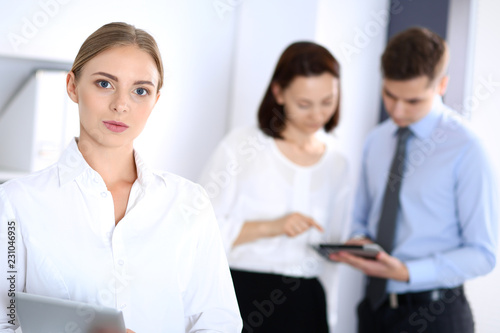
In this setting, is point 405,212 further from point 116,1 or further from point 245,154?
point 116,1

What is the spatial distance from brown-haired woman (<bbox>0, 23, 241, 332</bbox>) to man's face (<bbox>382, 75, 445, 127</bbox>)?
1233 millimetres

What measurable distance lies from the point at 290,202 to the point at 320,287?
0.35m

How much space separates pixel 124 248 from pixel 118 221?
0.21 ft

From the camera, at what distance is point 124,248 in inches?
41.4

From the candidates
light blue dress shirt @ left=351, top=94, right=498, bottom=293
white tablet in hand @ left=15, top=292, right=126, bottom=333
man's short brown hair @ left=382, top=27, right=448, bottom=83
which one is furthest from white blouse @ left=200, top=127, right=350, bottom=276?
white tablet in hand @ left=15, top=292, right=126, bottom=333

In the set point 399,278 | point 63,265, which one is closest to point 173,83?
point 399,278

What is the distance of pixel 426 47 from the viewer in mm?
2129

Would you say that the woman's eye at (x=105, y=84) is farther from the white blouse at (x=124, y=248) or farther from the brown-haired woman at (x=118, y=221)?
the white blouse at (x=124, y=248)

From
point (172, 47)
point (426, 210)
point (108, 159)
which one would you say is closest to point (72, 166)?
point (108, 159)

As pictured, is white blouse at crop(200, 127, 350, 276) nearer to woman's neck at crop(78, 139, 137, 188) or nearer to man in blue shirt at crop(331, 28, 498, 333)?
man in blue shirt at crop(331, 28, 498, 333)

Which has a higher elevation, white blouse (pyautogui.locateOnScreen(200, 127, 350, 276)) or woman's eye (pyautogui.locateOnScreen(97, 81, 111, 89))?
woman's eye (pyautogui.locateOnScreen(97, 81, 111, 89))

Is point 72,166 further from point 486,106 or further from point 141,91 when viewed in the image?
point 486,106

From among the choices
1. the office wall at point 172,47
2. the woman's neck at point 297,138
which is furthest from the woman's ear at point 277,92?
the office wall at point 172,47

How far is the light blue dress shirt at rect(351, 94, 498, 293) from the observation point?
1.98 meters
